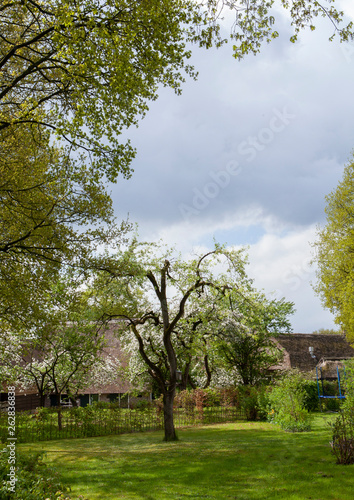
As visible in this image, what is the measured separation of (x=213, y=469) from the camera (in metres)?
9.98

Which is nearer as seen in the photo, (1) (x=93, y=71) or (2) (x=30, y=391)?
(1) (x=93, y=71)

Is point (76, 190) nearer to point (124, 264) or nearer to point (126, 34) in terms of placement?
point (124, 264)

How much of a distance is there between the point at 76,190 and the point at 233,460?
28.7 feet

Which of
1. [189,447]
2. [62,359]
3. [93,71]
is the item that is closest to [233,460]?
[189,447]

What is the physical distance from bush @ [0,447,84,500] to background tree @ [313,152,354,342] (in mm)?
18628

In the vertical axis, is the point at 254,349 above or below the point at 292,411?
above

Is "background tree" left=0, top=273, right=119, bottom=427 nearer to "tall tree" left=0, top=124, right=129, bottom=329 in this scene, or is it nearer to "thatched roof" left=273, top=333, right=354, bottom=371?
"tall tree" left=0, top=124, right=129, bottom=329

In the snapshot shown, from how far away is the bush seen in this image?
20.7ft

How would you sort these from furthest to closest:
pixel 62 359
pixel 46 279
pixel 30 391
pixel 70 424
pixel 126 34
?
1. pixel 30 391
2. pixel 62 359
3. pixel 70 424
4. pixel 46 279
5. pixel 126 34

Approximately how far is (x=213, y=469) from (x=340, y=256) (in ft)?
56.3

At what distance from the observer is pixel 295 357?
37.6 metres

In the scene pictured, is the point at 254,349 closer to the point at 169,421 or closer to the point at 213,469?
the point at 169,421

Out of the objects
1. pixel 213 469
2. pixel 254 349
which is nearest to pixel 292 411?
pixel 213 469

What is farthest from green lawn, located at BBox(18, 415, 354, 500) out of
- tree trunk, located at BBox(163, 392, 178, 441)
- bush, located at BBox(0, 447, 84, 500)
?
bush, located at BBox(0, 447, 84, 500)
